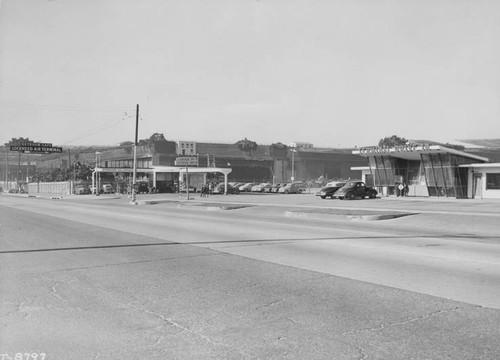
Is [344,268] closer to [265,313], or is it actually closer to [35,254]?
[265,313]

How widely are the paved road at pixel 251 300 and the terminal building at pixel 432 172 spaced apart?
3809 cm

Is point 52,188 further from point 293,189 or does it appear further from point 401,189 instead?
point 401,189

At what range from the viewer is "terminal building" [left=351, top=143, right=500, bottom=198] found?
47688 millimetres

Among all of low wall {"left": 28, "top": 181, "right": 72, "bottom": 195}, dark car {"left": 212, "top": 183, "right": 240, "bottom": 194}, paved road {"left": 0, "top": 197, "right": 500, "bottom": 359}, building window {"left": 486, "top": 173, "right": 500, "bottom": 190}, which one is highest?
building window {"left": 486, "top": 173, "right": 500, "bottom": 190}

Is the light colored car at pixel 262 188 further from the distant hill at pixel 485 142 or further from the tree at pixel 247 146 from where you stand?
the distant hill at pixel 485 142

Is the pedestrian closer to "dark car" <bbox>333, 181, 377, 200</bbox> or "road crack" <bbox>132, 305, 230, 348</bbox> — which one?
"dark car" <bbox>333, 181, 377, 200</bbox>

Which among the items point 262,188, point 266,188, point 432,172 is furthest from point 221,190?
point 432,172

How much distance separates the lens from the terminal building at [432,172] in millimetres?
47688

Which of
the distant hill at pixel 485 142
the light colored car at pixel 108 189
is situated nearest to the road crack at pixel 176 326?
the light colored car at pixel 108 189

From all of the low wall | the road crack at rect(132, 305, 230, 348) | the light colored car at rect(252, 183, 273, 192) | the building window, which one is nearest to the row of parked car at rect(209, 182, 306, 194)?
the light colored car at rect(252, 183, 273, 192)

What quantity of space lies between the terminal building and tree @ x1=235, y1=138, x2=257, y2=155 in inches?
3083

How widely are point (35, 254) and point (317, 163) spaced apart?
121 m

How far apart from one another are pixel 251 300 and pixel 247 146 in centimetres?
12672

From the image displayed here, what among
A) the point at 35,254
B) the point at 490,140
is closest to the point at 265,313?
the point at 35,254
